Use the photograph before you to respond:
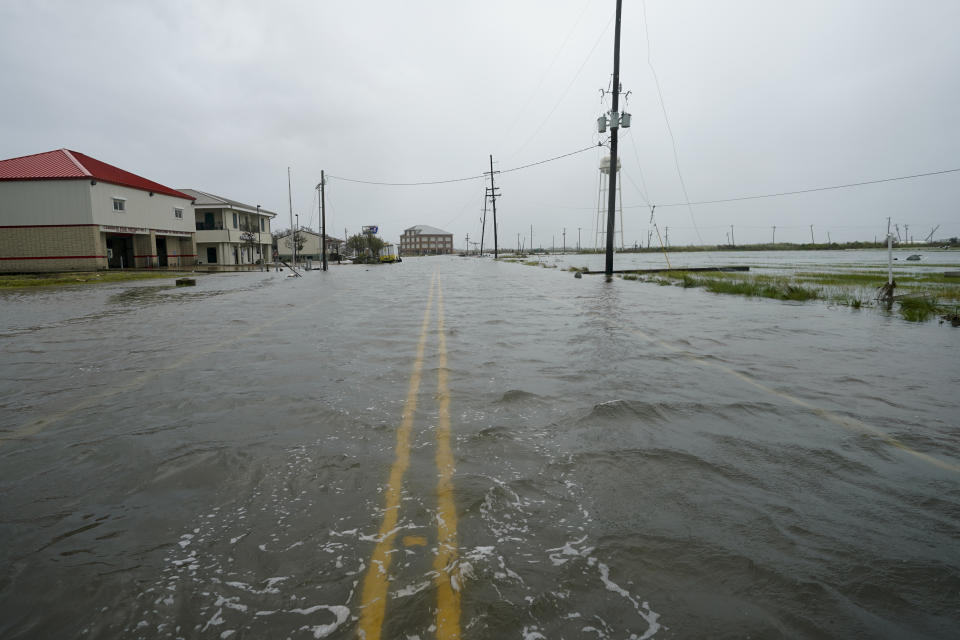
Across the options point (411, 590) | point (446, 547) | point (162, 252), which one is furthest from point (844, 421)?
point (162, 252)

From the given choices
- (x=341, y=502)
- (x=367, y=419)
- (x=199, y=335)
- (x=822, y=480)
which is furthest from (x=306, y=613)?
(x=199, y=335)

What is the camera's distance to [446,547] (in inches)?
113

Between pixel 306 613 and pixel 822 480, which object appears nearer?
pixel 306 613

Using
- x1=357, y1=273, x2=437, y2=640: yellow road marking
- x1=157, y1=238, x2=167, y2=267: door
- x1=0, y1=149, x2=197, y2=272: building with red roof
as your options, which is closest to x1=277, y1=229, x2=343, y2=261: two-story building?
x1=157, y1=238, x2=167, y2=267: door

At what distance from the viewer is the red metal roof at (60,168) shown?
129 ft

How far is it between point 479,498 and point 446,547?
0.58 meters

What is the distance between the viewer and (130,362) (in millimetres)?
7645

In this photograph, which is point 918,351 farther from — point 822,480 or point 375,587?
point 375,587

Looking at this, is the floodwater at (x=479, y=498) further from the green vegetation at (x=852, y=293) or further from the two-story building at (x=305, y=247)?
the two-story building at (x=305, y=247)

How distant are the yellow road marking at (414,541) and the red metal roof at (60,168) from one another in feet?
158

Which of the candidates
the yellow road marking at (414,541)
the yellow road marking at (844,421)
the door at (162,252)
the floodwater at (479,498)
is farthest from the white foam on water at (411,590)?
the door at (162,252)

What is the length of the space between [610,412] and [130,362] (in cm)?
686

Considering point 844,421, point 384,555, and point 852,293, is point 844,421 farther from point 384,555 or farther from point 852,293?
point 852,293

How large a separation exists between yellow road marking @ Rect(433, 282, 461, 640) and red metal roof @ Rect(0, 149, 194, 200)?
47.3 meters
